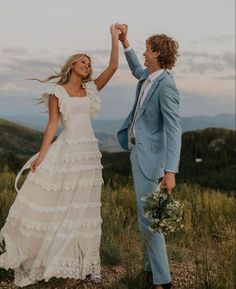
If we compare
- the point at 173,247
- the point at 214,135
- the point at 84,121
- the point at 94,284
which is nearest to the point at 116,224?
Answer: the point at 173,247

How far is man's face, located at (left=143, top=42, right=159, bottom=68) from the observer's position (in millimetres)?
4250

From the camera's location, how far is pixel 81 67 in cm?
462

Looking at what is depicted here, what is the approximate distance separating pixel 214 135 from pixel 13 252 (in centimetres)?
7284

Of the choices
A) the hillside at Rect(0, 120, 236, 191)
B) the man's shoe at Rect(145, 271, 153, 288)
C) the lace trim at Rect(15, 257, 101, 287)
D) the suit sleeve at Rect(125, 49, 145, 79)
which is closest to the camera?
the man's shoe at Rect(145, 271, 153, 288)

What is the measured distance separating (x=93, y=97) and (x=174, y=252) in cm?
200

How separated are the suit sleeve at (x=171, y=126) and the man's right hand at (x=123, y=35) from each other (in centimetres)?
84

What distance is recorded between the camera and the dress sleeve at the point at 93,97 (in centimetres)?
472

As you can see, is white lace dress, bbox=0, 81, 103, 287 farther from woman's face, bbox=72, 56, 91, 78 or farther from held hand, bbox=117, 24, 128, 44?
held hand, bbox=117, 24, 128, 44

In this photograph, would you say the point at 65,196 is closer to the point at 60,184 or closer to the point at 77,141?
the point at 60,184

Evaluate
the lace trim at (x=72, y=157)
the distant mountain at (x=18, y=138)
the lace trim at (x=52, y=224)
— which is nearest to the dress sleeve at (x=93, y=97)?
the lace trim at (x=72, y=157)

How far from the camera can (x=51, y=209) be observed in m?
4.68

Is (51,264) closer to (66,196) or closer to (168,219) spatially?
(66,196)

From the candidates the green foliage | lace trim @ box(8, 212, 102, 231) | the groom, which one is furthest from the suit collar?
the green foliage

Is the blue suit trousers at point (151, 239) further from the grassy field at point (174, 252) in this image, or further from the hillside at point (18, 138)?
the hillside at point (18, 138)
